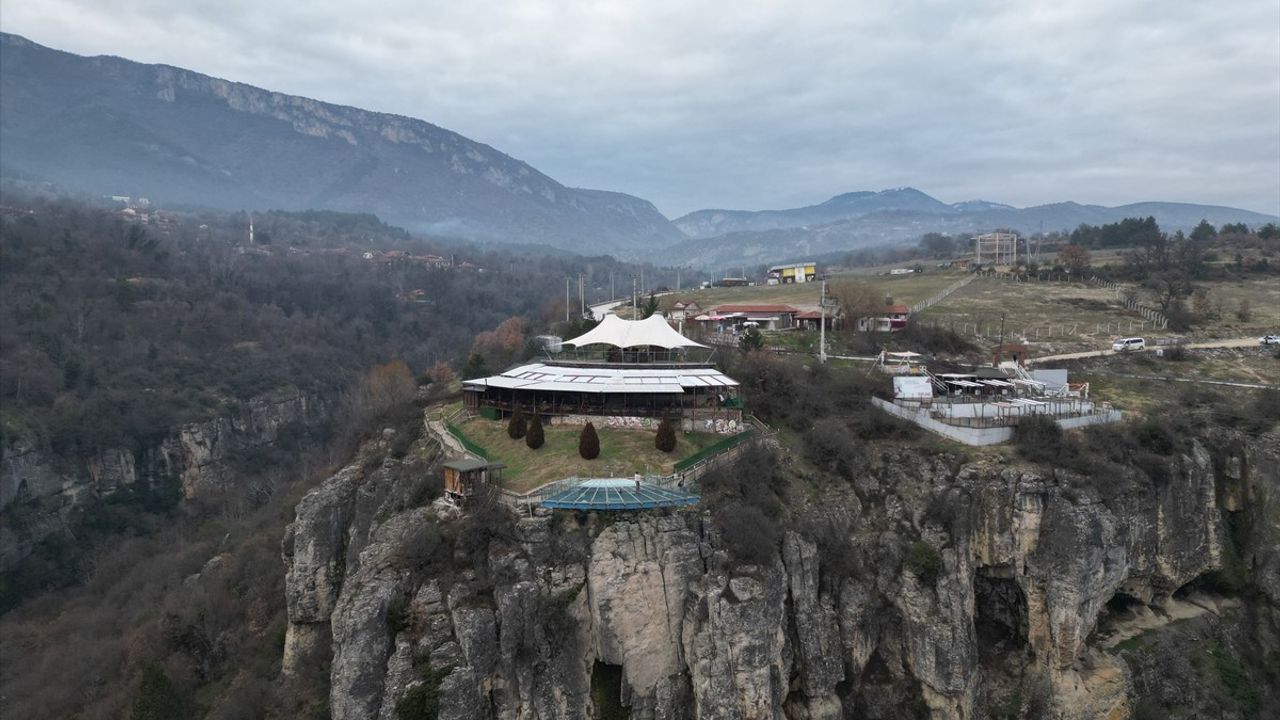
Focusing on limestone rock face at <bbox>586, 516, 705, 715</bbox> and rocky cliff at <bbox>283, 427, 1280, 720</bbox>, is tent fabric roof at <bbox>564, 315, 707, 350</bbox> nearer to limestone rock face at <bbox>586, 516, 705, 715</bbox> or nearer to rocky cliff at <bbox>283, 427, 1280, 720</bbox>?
rocky cliff at <bbox>283, 427, 1280, 720</bbox>

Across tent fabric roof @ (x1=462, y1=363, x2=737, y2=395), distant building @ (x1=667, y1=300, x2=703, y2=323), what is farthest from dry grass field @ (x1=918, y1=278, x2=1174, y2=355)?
tent fabric roof @ (x1=462, y1=363, x2=737, y2=395)

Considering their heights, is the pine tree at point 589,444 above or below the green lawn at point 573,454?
above

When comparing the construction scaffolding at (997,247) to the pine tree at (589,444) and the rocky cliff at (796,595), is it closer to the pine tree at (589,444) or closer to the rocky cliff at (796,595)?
the rocky cliff at (796,595)

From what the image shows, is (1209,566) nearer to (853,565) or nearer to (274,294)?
(853,565)

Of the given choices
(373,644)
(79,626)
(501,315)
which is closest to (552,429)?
(373,644)

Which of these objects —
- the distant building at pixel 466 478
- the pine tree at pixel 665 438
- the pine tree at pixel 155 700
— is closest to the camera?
the distant building at pixel 466 478

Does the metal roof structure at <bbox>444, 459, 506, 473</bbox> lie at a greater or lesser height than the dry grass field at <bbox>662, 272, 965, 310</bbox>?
lesser

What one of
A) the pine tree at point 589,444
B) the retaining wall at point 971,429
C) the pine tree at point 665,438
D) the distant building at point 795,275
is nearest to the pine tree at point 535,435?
the pine tree at point 589,444
